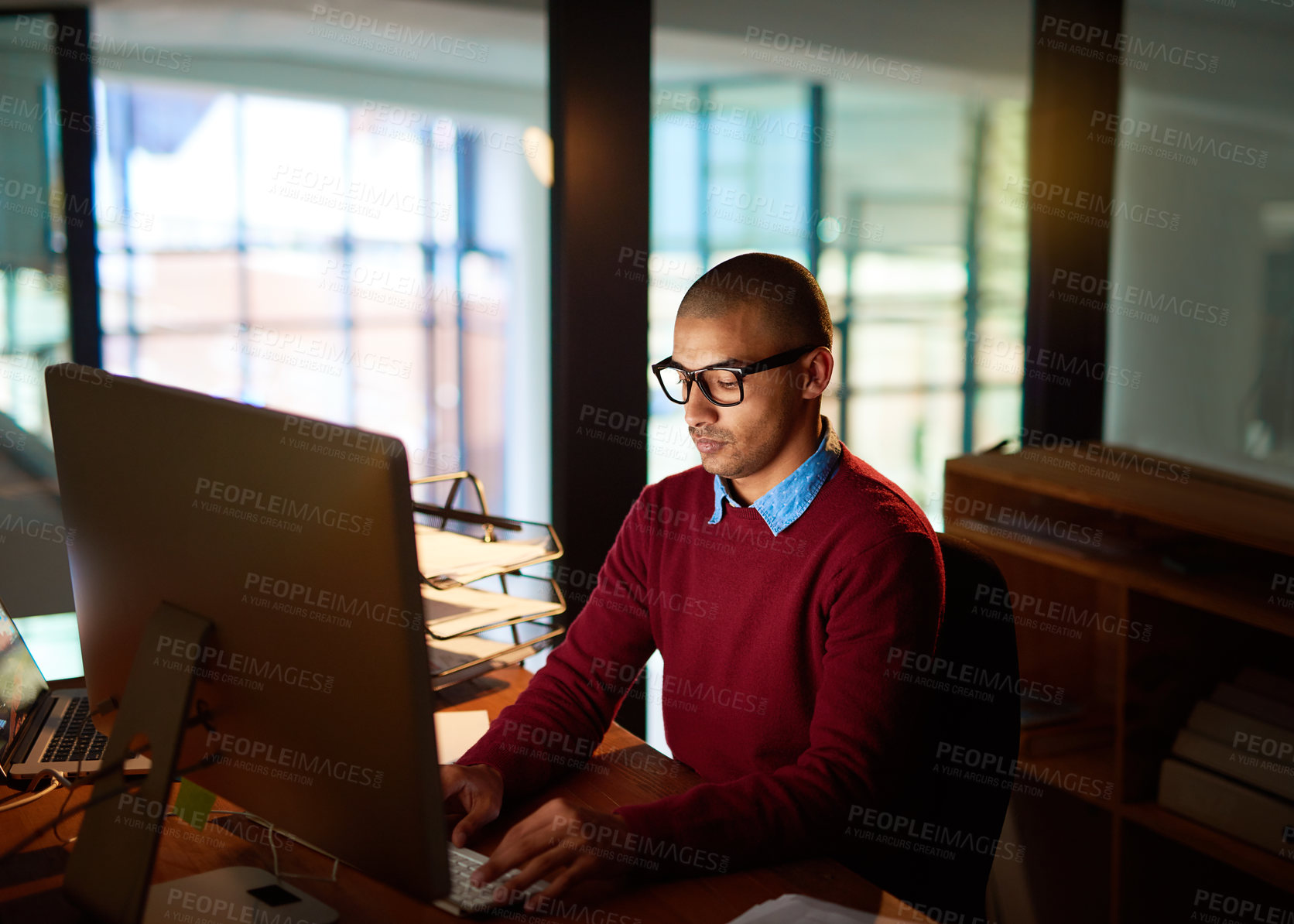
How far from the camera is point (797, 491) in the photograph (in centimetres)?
147

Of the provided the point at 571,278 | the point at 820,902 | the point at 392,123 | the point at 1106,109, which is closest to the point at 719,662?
the point at 820,902

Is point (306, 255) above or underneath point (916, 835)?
above

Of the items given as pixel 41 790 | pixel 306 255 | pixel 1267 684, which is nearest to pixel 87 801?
pixel 41 790

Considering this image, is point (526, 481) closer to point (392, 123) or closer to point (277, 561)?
point (392, 123)

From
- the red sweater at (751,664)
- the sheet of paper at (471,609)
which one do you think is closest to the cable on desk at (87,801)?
the red sweater at (751,664)

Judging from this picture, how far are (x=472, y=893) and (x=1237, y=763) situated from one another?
1606 mm

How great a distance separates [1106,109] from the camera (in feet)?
9.20

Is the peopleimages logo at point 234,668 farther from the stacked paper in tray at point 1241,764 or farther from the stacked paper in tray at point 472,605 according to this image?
the stacked paper in tray at point 1241,764

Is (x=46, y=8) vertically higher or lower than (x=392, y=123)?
lower

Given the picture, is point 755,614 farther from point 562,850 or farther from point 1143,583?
point 1143,583

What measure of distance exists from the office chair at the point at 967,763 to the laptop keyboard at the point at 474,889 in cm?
49

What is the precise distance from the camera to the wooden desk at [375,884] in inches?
42.6

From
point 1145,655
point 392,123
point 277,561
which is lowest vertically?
point 1145,655

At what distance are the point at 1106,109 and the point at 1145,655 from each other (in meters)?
1.53
